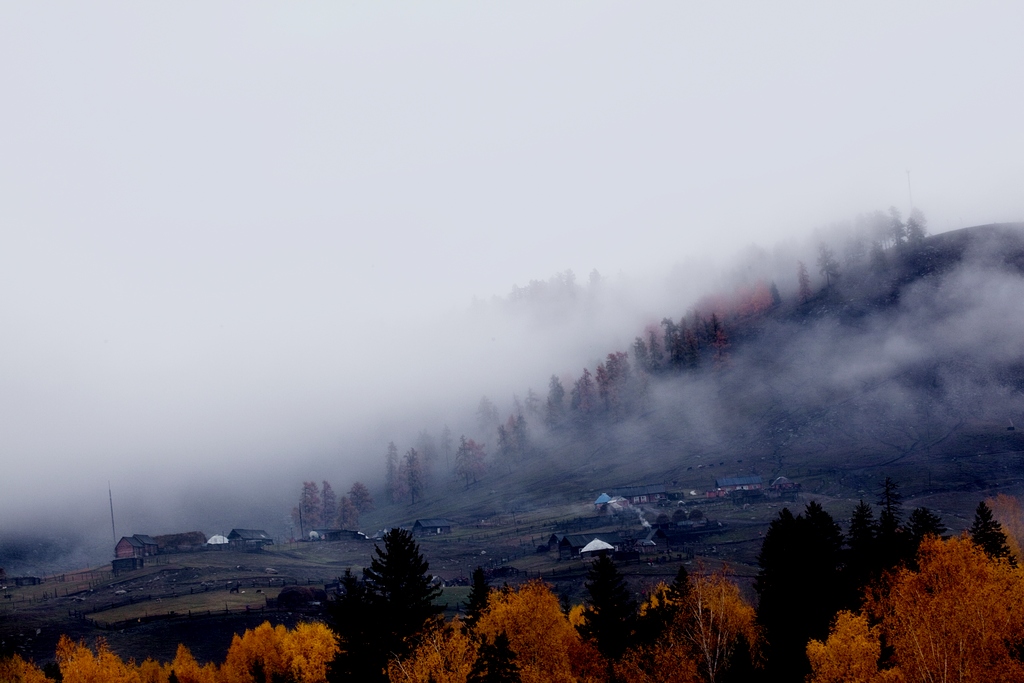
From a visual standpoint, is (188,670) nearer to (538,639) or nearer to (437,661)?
(538,639)

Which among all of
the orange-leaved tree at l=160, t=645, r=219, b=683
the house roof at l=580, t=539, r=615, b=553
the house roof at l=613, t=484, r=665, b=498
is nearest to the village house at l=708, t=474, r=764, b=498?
the house roof at l=613, t=484, r=665, b=498

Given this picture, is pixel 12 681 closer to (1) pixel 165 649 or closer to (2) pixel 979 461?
(1) pixel 165 649

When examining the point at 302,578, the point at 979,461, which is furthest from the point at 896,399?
the point at 302,578

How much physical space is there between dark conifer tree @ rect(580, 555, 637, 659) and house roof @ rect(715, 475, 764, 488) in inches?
4337

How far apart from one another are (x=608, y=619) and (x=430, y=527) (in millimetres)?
128211

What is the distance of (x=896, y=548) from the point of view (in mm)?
66562

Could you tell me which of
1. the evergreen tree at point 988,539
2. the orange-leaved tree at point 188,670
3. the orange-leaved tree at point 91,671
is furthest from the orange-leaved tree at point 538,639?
the orange-leaved tree at point 188,670

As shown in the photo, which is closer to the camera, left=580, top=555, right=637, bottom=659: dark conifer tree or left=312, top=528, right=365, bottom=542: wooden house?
left=580, top=555, right=637, bottom=659: dark conifer tree

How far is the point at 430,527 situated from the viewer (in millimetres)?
180625

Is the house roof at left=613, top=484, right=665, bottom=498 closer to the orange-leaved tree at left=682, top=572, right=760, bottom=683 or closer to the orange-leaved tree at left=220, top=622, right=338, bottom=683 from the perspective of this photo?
the orange-leaved tree at left=682, top=572, right=760, bottom=683

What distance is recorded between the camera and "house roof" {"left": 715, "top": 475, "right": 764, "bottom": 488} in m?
162

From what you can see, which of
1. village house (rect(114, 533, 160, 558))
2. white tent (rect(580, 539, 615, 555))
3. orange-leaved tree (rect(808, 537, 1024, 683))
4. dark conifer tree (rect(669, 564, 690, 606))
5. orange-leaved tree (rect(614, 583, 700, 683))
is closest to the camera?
orange-leaved tree (rect(808, 537, 1024, 683))

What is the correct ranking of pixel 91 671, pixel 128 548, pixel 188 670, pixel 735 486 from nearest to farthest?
pixel 91 671 → pixel 188 670 → pixel 735 486 → pixel 128 548

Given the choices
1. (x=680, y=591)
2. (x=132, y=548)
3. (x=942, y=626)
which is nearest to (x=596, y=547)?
(x=680, y=591)
